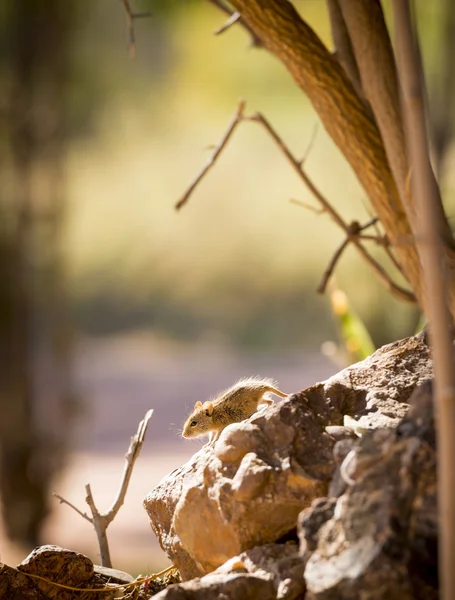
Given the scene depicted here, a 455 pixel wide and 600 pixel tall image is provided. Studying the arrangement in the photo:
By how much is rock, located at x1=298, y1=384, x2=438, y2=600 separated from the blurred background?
3692 mm

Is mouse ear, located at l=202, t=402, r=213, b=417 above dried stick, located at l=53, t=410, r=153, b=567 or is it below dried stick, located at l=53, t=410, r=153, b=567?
above

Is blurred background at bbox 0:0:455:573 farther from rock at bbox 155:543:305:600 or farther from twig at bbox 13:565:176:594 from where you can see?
rock at bbox 155:543:305:600

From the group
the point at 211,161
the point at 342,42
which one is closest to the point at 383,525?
the point at 211,161

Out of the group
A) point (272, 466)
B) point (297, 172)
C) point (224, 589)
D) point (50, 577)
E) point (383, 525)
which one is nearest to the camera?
point (383, 525)

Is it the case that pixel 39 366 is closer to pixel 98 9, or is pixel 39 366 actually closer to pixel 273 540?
pixel 98 9

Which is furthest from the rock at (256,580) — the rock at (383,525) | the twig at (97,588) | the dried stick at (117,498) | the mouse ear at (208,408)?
the mouse ear at (208,408)

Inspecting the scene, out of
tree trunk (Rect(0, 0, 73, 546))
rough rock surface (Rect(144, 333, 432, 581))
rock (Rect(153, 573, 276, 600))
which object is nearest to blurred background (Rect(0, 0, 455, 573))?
tree trunk (Rect(0, 0, 73, 546))

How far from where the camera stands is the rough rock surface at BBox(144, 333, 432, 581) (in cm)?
128

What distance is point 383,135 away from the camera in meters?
2.06

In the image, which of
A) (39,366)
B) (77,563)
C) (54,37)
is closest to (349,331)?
(77,563)

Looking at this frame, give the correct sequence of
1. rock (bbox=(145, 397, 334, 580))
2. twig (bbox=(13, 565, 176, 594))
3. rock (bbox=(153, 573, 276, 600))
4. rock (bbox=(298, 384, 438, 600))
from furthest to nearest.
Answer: twig (bbox=(13, 565, 176, 594)), rock (bbox=(145, 397, 334, 580)), rock (bbox=(153, 573, 276, 600)), rock (bbox=(298, 384, 438, 600))

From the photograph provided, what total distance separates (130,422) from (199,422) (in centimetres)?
431

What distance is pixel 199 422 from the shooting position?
2260mm

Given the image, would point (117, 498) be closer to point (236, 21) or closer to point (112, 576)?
point (112, 576)
